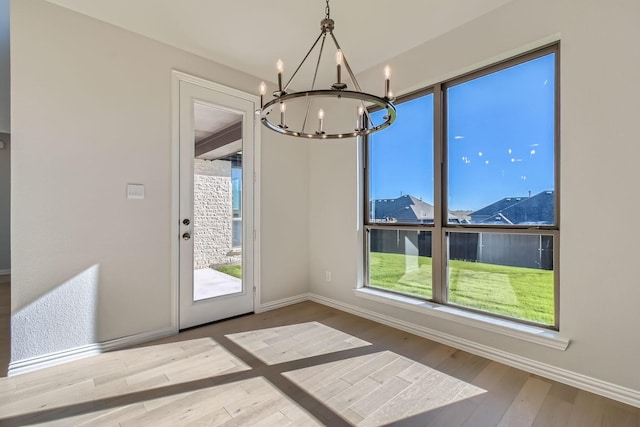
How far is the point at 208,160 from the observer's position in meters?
3.27

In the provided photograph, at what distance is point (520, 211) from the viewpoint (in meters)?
2.44

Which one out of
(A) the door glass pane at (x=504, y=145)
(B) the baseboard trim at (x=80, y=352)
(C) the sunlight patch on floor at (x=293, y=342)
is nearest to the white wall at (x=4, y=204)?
(B) the baseboard trim at (x=80, y=352)

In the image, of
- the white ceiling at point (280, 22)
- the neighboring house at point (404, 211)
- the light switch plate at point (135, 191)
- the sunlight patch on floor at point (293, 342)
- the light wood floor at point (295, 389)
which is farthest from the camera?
the neighboring house at point (404, 211)

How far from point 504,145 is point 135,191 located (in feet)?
11.1

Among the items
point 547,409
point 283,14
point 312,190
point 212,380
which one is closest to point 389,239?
point 312,190

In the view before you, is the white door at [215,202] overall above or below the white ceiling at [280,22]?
below

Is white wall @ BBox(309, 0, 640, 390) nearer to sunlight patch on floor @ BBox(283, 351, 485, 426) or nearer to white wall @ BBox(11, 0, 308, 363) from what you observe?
sunlight patch on floor @ BBox(283, 351, 485, 426)

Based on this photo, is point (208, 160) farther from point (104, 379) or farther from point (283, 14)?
point (104, 379)

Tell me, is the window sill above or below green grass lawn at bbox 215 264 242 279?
below

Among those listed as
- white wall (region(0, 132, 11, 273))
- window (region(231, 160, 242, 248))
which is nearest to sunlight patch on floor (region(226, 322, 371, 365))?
window (region(231, 160, 242, 248))

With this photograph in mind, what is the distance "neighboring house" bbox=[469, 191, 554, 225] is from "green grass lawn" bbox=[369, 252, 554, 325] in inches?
15.8

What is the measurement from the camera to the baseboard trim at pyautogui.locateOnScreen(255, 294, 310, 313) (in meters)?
3.68

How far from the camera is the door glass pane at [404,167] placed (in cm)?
A: 307

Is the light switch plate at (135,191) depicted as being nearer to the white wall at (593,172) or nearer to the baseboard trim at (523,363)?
the baseboard trim at (523,363)
